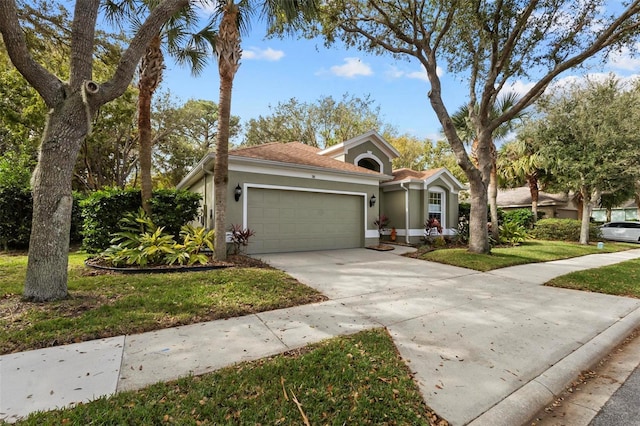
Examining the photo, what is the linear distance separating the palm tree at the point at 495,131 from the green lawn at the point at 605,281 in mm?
6199

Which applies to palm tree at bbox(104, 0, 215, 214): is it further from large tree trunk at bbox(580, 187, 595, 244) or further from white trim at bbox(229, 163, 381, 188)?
large tree trunk at bbox(580, 187, 595, 244)

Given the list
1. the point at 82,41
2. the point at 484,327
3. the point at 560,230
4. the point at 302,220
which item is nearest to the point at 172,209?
the point at 302,220

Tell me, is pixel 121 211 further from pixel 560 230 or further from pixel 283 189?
pixel 560 230

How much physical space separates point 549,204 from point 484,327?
24.7 m

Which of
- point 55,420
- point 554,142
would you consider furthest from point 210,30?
point 554,142

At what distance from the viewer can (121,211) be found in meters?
8.34

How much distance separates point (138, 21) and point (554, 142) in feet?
58.1

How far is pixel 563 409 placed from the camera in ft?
8.48

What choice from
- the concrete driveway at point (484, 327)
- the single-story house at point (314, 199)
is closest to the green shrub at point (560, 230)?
the single-story house at point (314, 199)

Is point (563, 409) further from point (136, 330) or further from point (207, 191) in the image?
point (207, 191)

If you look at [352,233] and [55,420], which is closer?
[55,420]

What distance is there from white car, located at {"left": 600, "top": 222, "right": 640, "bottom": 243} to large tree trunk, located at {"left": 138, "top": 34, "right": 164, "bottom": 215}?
25.4 m

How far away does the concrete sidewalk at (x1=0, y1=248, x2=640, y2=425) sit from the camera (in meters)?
2.51

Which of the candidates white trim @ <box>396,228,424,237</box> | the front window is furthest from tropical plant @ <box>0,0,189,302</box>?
the front window
